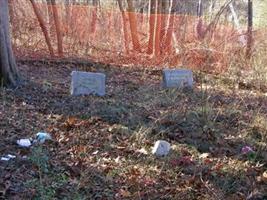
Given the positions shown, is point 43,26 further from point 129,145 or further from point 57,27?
point 129,145

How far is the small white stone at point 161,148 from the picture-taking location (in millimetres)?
3553

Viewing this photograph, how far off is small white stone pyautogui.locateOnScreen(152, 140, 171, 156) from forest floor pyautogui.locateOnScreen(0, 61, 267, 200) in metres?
0.06

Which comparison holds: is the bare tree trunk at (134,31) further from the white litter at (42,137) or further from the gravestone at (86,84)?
the white litter at (42,137)

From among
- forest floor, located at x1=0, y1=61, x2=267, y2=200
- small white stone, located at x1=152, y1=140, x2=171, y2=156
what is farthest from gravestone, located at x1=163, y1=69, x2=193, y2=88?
small white stone, located at x1=152, y1=140, x2=171, y2=156

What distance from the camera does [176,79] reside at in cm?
631

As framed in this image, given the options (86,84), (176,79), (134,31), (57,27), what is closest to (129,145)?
(86,84)

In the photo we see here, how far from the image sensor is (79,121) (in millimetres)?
4184

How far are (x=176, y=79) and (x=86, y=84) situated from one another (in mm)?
1606

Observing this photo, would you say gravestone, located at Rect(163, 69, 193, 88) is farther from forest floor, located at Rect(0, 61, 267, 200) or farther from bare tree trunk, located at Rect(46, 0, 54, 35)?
bare tree trunk, located at Rect(46, 0, 54, 35)

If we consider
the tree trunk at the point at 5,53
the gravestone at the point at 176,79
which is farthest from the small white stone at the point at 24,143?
the gravestone at the point at 176,79

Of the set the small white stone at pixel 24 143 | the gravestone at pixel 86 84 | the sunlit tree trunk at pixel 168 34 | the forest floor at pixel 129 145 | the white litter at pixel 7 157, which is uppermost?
the sunlit tree trunk at pixel 168 34

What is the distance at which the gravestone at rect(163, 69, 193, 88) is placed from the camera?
6.23 m

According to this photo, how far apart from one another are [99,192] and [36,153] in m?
0.75

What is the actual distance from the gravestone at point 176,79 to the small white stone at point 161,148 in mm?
2684
